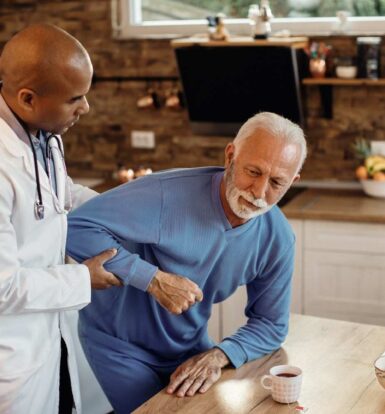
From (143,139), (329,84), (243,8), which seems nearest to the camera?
(329,84)

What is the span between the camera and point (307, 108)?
422cm

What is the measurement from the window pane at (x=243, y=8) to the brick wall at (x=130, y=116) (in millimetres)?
179

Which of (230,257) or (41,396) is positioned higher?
(230,257)

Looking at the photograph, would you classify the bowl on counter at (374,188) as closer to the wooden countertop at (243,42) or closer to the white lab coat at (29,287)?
the wooden countertop at (243,42)

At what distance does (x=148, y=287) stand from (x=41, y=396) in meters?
0.38

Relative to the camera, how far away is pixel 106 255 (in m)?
2.11

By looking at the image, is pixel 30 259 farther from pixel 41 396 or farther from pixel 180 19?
pixel 180 19

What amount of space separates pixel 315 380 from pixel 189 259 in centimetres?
46

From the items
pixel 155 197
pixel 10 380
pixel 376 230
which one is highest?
pixel 155 197

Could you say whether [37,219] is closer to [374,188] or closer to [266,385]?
[266,385]

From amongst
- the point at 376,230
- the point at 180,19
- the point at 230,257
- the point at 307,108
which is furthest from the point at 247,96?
the point at 230,257

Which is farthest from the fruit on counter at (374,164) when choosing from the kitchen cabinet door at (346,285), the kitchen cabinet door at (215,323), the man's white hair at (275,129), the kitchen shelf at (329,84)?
the man's white hair at (275,129)

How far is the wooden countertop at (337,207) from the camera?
3.67 m

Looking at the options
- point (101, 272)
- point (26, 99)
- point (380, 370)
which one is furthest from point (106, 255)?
point (380, 370)
